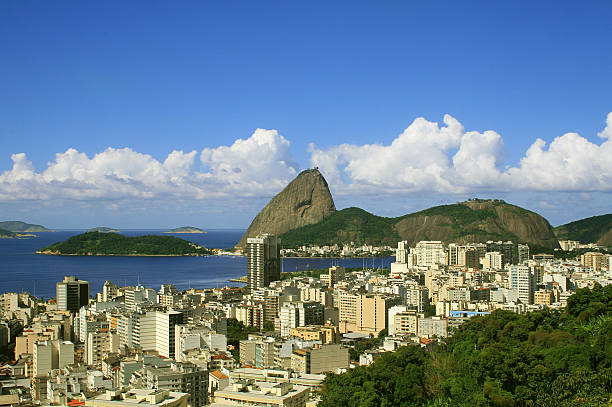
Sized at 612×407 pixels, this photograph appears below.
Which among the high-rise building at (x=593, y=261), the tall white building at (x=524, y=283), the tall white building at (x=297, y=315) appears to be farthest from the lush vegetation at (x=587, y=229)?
the tall white building at (x=297, y=315)

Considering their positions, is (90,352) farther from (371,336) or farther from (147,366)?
(371,336)

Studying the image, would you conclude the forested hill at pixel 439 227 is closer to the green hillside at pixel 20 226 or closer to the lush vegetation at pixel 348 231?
the lush vegetation at pixel 348 231

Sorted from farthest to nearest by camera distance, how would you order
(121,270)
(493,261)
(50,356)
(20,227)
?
(20,227) → (121,270) → (493,261) → (50,356)

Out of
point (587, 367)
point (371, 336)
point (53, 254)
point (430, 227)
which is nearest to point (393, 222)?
point (430, 227)

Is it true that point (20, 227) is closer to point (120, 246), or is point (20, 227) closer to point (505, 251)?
point (120, 246)

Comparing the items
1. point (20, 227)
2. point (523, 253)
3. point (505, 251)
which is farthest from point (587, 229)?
point (20, 227)
